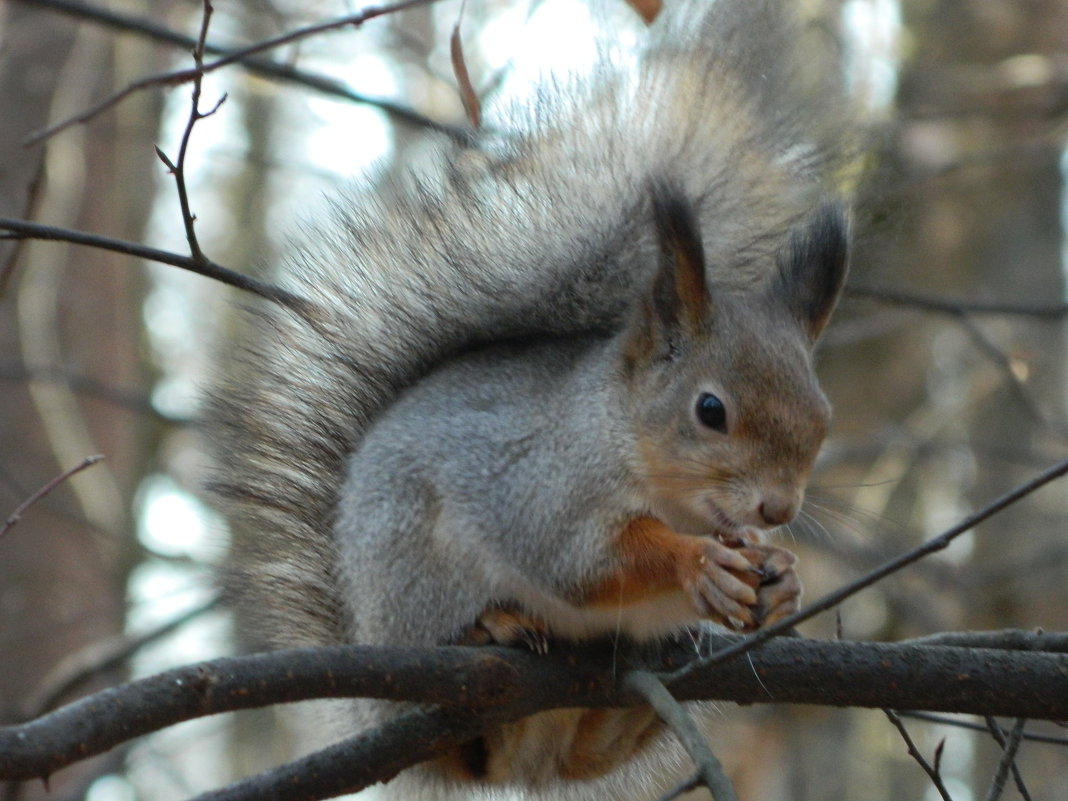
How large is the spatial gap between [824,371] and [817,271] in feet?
10.2

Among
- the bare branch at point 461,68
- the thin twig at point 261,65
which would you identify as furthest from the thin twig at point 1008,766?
the thin twig at point 261,65

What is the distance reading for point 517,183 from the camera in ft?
8.38

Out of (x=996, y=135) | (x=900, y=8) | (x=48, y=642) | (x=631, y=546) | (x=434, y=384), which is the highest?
(x=900, y=8)

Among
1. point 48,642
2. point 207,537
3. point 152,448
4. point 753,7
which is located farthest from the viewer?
point 152,448

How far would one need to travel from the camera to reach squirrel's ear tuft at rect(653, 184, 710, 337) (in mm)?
2193

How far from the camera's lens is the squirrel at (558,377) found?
213 centimetres

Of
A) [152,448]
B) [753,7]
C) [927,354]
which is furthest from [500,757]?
[152,448]

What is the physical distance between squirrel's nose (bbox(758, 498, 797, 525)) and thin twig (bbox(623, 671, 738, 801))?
0.99 ft

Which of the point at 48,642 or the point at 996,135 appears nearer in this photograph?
the point at 48,642

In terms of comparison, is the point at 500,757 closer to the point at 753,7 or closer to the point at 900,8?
the point at 753,7

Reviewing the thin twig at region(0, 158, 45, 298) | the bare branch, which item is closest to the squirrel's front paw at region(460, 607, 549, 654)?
the bare branch

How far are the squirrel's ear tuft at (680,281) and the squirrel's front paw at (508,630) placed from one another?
0.57 metres

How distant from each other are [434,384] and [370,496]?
274mm

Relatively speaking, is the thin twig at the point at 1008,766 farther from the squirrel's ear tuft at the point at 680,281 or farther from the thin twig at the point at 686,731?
→ the squirrel's ear tuft at the point at 680,281
